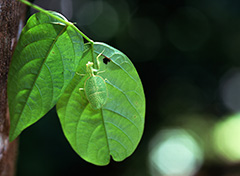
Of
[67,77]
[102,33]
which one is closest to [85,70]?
[67,77]

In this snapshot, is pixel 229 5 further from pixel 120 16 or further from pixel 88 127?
pixel 88 127

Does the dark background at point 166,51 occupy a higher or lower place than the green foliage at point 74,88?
lower

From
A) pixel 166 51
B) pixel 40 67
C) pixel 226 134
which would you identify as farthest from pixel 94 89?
pixel 226 134

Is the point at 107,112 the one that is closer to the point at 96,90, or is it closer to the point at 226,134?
the point at 96,90

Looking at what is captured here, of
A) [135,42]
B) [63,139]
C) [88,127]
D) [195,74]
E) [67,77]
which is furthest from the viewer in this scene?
[195,74]

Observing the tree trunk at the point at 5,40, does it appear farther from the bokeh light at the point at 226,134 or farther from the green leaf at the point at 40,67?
the bokeh light at the point at 226,134

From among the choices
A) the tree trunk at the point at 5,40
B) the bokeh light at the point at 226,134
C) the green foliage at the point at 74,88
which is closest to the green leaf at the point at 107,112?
the green foliage at the point at 74,88

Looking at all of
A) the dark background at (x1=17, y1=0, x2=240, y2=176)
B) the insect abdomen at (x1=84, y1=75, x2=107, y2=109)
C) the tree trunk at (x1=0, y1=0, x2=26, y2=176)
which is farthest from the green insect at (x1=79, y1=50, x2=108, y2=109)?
the dark background at (x1=17, y1=0, x2=240, y2=176)
